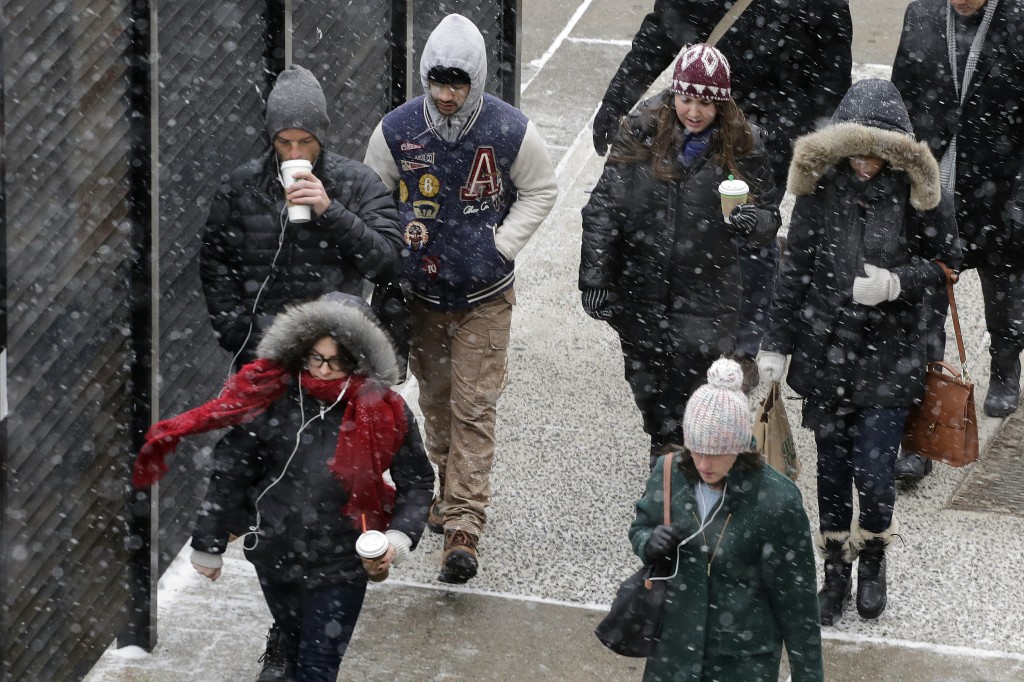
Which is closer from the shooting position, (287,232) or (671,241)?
(287,232)

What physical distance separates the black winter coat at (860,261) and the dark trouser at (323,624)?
2.10 metres

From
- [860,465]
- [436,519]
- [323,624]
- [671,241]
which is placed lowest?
[436,519]

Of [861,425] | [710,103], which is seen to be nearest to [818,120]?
[710,103]

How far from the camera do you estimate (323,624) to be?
5820mm

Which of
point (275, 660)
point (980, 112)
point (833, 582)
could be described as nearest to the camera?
point (275, 660)

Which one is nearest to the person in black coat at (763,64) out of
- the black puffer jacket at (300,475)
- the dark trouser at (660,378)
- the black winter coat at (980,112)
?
the black winter coat at (980,112)

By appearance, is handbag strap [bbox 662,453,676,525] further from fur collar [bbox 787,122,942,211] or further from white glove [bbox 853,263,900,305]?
fur collar [bbox 787,122,942,211]

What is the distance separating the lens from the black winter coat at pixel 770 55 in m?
8.37

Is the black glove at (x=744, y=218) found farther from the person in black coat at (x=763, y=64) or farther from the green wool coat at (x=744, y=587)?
the green wool coat at (x=744, y=587)

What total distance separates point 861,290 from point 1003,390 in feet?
8.65

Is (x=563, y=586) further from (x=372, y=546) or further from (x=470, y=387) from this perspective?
(x=372, y=546)

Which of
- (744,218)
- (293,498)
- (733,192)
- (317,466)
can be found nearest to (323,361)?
(317,466)

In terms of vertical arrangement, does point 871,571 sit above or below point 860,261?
below

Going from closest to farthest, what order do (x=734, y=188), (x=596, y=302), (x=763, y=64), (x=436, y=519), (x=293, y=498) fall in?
(x=293, y=498) < (x=734, y=188) < (x=596, y=302) < (x=436, y=519) < (x=763, y=64)
